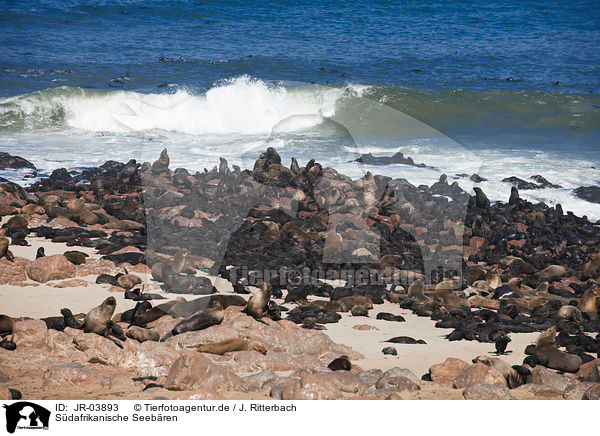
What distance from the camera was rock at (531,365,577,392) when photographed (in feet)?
16.4

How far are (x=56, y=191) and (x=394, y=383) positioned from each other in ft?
29.3

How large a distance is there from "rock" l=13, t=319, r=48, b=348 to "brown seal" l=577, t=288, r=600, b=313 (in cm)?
539

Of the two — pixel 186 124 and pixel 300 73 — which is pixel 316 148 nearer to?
pixel 186 124

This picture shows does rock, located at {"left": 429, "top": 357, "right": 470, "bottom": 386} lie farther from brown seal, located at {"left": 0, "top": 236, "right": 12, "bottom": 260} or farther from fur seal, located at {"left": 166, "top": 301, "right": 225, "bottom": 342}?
brown seal, located at {"left": 0, "top": 236, "right": 12, "bottom": 260}

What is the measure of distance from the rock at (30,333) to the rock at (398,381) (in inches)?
105

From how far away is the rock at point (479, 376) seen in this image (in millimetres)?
4898

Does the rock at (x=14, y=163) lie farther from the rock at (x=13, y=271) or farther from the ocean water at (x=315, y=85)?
the rock at (x=13, y=271)

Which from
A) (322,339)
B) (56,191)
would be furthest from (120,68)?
(322,339)

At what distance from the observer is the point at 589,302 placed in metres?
7.04

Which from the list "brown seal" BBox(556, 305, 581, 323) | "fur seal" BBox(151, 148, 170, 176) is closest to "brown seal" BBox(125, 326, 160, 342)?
"brown seal" BBox(556, 305, 581, 323)

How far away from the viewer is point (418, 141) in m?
19.0

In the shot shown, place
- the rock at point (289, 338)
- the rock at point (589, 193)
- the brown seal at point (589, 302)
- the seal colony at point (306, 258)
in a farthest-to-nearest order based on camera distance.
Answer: the rock at point (589, 193) < the brown seal at point (589, 302) < the seal colony at point (306, 258) < the rock at point (289, 338)

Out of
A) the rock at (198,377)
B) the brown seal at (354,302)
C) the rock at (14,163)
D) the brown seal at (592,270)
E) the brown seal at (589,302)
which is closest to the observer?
the rock at (198,377)

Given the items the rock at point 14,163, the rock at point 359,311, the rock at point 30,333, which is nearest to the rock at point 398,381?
the rock at point 359,311
